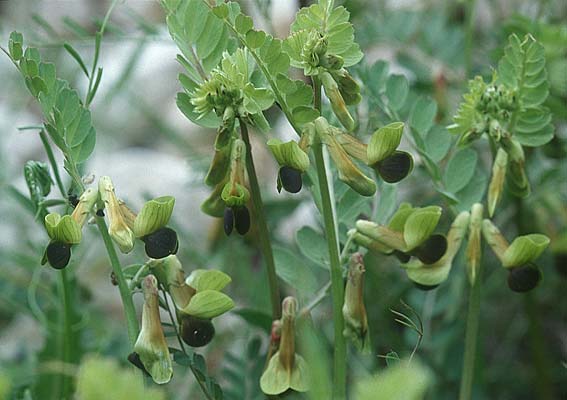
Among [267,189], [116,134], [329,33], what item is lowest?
[116,134]

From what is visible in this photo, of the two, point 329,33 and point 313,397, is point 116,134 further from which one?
point 313,397

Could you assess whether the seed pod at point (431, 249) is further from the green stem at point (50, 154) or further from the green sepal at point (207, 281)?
the green stem at point (50, 154)

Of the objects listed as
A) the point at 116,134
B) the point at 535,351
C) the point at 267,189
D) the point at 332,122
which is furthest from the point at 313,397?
the point at 116,134

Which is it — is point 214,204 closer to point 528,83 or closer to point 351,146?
point 351,146

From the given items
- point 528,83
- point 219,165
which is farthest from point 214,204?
point 528,83

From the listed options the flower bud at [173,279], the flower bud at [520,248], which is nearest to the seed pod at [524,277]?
the flower bud at [520,248]

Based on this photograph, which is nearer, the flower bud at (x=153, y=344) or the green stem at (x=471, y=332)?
the flower bud at (x=153, y=344)

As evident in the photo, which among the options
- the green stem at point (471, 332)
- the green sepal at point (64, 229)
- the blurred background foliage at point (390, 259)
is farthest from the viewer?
the blurred background foliage at point (390, 259)
